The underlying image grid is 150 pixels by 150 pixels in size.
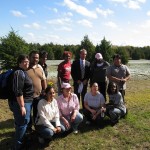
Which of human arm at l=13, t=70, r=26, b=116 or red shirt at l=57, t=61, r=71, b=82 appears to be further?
red shirt at l=57, t=61, r=71, b=82

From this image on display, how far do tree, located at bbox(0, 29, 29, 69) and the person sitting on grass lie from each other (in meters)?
10.5

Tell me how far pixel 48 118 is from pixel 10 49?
1189cm

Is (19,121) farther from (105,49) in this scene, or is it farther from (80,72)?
(105,49)

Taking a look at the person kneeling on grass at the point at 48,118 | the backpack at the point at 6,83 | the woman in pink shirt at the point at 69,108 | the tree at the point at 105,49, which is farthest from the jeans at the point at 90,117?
the tree at the point at 105,49

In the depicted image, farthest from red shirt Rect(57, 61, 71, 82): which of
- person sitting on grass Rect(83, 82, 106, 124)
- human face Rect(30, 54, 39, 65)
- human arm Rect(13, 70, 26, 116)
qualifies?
human arm Rect(13, 70, 26, 116)

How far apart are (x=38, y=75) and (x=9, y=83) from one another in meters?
1.20

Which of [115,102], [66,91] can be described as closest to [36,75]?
[66,91]

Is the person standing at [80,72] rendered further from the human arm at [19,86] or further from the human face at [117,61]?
the human arm at [19,86]

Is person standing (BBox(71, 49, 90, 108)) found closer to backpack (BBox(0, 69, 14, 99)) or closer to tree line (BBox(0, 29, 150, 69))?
backpack (BBox(0, 69, 14, 99))

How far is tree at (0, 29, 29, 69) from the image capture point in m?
17.2

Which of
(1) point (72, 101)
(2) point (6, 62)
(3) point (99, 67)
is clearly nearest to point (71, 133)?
(1) point (72, 101)

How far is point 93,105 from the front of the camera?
7.58 meters

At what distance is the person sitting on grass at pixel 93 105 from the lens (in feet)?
24.3

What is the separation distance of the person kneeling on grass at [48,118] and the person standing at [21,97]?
41cm
